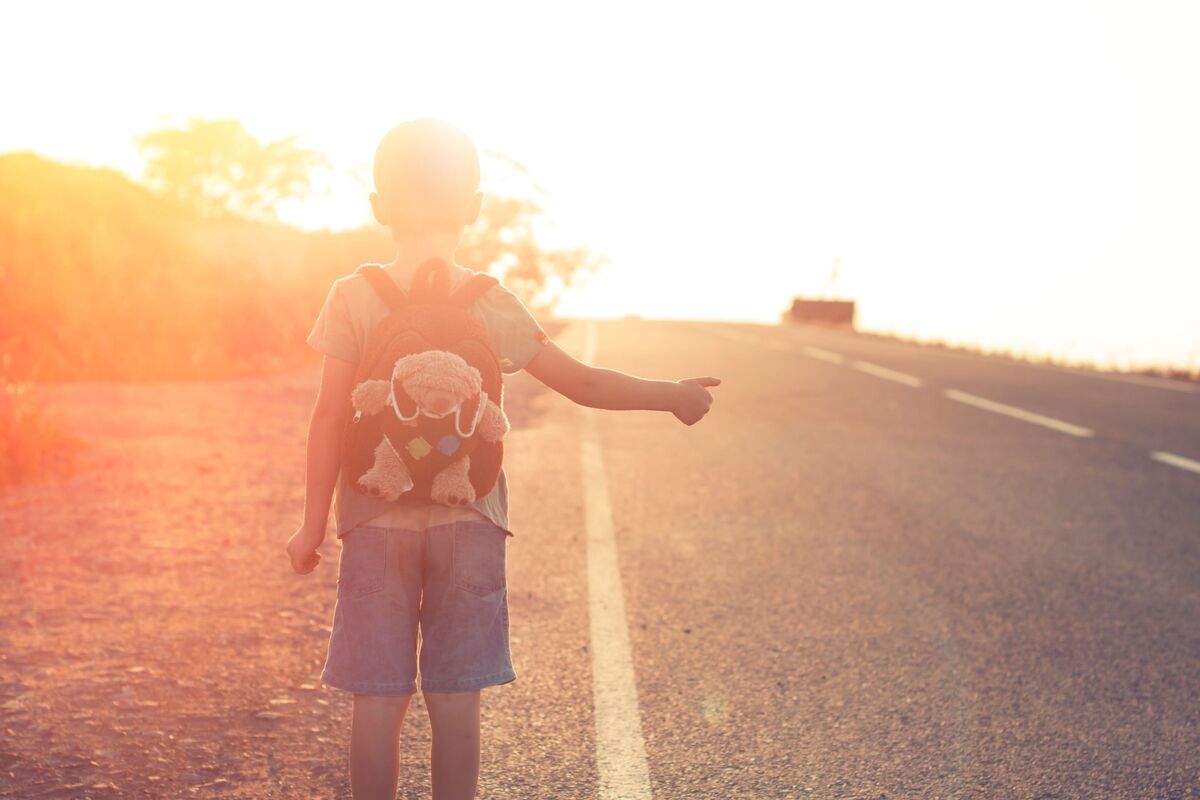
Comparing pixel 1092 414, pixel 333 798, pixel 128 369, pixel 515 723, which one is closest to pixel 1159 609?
pixel 515 723

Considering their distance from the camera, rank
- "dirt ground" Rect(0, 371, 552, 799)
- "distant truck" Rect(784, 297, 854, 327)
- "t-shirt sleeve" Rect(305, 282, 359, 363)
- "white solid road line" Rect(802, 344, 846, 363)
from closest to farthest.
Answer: "t-shirt sleeve" Rect(305, 282, 359, 363), "dirt ground" Rect(0, 371, 552, 799), "white solid road line" Rect(802, 344, 846, 363), "distant truck" Rect(784, 297, 854, 327)

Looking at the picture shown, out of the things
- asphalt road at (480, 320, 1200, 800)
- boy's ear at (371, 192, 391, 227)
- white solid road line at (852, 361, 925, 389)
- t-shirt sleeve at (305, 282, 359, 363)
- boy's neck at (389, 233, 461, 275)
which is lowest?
asphalt road at (480, 320, 1200, 800)

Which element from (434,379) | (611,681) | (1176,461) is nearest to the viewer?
(434,379)

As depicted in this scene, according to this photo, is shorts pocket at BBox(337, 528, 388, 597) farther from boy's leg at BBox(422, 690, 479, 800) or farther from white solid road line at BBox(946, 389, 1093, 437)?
white solid road line at BBox(946, 389, 1093, 437)

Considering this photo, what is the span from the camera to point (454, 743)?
2.36m

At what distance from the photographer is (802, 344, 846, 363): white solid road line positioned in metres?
19.4

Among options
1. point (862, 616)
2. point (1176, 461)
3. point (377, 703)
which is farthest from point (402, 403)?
point (1176, 461)

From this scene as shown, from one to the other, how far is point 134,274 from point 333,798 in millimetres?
13983

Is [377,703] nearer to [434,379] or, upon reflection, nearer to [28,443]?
[434,379]

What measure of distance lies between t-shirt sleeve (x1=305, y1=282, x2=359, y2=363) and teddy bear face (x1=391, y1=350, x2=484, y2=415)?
16cm

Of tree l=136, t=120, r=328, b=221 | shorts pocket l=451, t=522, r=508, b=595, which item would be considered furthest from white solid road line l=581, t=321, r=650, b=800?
tree l=136, t=120, r=328, b=221

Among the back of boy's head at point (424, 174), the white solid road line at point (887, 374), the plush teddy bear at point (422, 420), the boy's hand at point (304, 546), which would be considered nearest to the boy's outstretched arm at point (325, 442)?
the boy's hand at point (304, 546)

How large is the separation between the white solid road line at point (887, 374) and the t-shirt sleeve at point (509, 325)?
13.0 meters

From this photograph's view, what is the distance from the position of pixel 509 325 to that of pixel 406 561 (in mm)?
576
